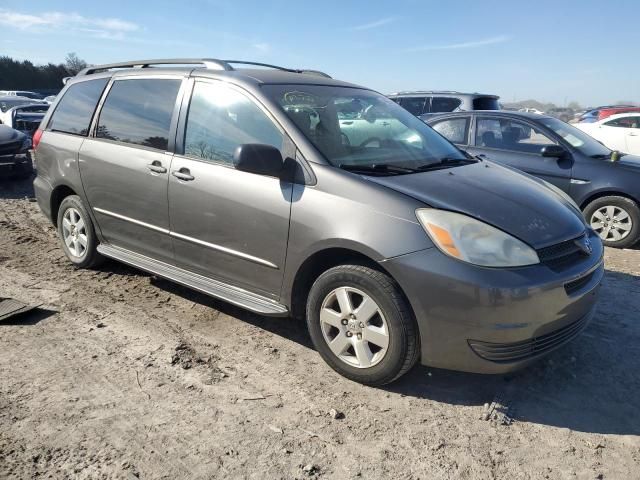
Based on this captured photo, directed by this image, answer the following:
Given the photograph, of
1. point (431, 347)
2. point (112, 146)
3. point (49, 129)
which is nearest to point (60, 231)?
point (49, 129)

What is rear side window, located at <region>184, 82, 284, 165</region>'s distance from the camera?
3.32 meters

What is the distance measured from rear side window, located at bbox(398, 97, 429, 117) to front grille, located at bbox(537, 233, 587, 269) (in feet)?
25.9

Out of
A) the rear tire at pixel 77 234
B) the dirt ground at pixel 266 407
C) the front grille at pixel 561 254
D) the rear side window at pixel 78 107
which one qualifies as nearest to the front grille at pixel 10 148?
the rear side window at pixel 78 107

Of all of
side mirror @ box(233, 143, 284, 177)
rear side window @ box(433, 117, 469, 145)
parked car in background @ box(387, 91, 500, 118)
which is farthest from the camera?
parked car in background @ box(387, 91, 500, 118)

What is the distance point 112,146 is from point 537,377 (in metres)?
3.62

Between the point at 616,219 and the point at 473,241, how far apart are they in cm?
438

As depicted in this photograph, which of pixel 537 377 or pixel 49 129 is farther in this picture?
pixel 49 129

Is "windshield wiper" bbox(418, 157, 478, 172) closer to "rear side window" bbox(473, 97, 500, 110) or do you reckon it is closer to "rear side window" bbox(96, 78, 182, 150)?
"rear side window" bbox(96, 78, 182, 150)

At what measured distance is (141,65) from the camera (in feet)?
14.6

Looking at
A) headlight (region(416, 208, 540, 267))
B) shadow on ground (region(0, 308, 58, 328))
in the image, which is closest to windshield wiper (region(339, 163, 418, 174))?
headlight (region(416, 208, 540, 267))

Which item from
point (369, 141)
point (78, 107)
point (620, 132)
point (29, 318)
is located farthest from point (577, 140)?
point (620, 132)

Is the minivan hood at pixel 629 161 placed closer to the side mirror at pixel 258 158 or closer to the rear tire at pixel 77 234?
the side mirror at pixel 258 158

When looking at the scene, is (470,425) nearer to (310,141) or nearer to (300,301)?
(300,301)

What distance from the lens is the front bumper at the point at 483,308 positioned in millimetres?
2584
